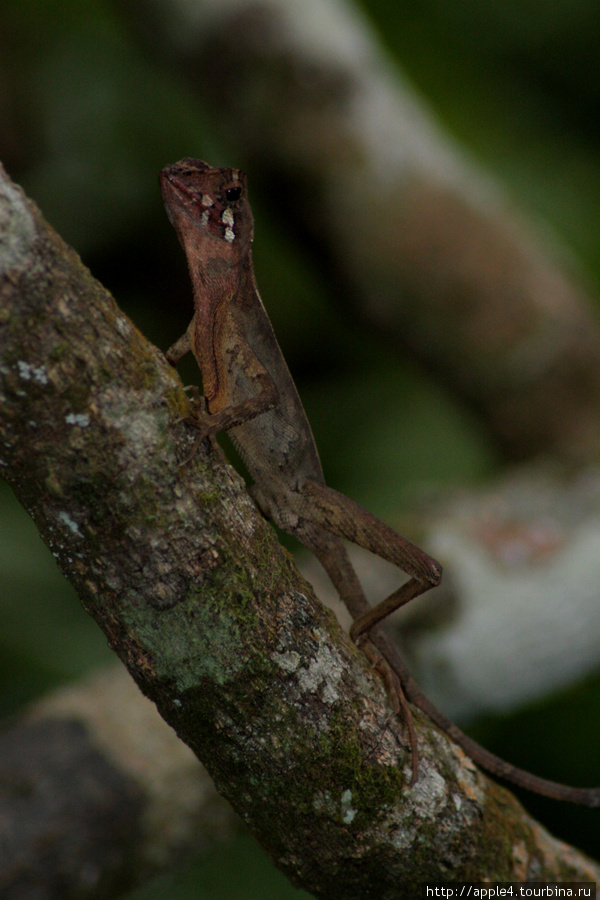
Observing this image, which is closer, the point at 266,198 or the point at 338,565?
the point at 338,565

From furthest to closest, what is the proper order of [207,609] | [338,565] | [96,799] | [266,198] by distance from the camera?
[266,198], [96,799], [338,565], [207,609]

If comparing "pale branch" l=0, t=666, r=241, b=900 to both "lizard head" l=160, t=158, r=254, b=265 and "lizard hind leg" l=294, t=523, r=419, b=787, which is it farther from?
"lizard head" l=160, t=158, r=254, b=265

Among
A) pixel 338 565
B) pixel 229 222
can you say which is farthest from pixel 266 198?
pixel 338 565

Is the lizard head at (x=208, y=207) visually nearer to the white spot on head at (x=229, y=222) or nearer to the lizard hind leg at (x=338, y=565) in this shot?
the white spot on head at (x=229, y=222)

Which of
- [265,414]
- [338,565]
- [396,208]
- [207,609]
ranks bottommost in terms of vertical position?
[338,565]

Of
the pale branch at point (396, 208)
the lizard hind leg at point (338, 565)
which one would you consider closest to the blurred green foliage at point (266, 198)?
the pale branch at point (396, 208)

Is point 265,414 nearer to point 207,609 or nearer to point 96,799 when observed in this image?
point 207,609

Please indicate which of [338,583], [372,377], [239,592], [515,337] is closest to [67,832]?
[338,583]
